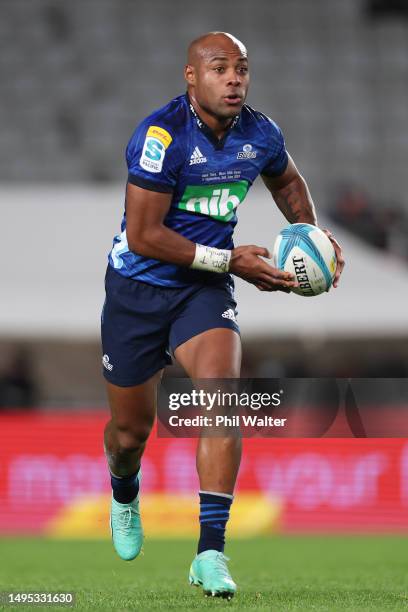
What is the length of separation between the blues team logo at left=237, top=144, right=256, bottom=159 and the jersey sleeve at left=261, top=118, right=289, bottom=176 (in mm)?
137

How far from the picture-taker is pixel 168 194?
17.0ft

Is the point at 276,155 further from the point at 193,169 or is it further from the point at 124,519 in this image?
the point at 124,519

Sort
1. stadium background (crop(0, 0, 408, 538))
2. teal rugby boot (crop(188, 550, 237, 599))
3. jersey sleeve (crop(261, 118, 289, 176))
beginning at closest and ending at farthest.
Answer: teal rugby boot (crop(188, 550, 237, 599)) → jersey sleeve (crop(261, 118, 289, 176)) → stadium background (crop(0, 0, 408, 538))

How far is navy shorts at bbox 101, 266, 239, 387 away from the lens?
5.38 m

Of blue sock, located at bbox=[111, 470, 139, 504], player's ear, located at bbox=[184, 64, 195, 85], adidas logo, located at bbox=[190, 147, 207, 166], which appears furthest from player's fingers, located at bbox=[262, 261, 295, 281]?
blue sock, located at bbox=[111, 470, 139, 504]

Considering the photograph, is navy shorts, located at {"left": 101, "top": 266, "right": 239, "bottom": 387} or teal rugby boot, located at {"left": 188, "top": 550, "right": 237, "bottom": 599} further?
navy shorts, located at {"left": 101, "top": 266, "right": 239, "bottom": 387}

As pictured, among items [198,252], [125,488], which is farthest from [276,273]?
[125,488]

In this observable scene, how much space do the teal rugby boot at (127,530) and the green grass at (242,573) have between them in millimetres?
181

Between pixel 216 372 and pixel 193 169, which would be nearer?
pixel 216 372

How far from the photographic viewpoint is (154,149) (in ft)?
16.9

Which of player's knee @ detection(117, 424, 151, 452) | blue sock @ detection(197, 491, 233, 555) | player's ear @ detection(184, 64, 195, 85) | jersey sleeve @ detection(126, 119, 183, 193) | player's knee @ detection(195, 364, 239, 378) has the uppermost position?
player's ear @ detection(184, 64, 195, 85)

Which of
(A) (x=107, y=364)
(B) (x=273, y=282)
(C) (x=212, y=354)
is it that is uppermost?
(B) (x=273, y=282)

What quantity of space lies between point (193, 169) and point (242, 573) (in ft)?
10.3

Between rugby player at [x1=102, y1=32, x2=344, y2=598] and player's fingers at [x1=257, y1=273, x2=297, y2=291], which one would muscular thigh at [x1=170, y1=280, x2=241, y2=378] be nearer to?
rugby player at [x1=102, y1=32, x2=344, y2=598]
